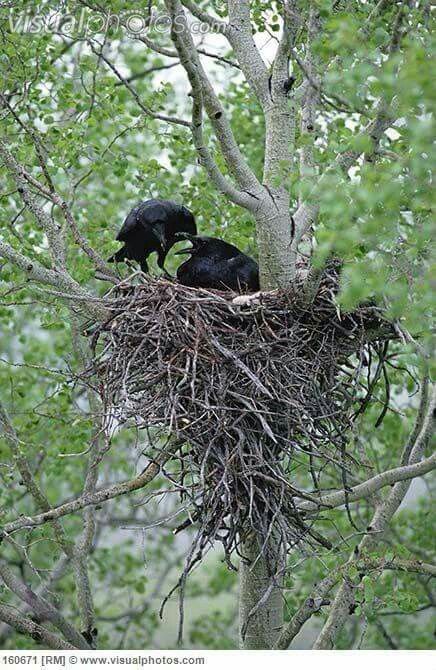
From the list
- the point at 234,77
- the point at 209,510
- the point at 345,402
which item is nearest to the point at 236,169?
the point at 345,402

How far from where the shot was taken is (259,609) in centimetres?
619

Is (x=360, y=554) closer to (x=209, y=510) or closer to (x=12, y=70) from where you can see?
(x=209, y=510)

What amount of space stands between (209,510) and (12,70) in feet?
10.4

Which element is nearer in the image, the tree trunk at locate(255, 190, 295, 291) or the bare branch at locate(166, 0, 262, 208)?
the bare branch at locate(166, 0, 262, 208)

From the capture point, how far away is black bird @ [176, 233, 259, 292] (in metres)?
6.02

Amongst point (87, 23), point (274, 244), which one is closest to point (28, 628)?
point (274, 244)

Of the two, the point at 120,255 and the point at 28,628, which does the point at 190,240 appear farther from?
the point at 28,628

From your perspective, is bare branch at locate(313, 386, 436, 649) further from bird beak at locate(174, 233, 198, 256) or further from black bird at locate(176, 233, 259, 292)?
bird beak at locate(174, 233, 198, 256)

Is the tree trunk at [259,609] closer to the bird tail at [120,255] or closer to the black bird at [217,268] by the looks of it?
the black bird at [217,268]

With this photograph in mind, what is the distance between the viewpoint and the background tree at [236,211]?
4.26 metres

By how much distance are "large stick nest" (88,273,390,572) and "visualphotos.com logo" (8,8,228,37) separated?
155cm

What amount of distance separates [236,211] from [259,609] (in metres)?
2.74

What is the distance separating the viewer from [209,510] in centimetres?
487

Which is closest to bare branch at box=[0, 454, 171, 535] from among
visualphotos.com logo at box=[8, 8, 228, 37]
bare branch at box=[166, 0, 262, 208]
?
bare branch at box=[166, 0, 262, 208]
